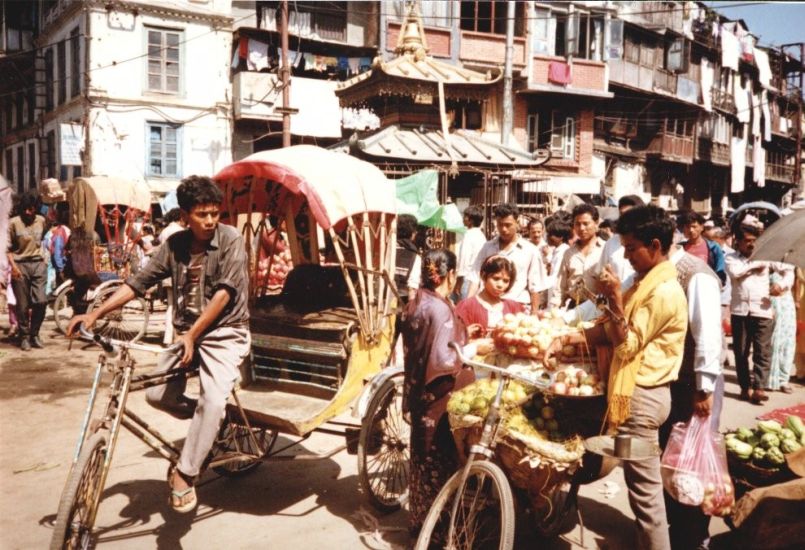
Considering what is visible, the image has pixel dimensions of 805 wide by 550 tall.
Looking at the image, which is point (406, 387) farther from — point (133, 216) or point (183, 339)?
point (133, 216)

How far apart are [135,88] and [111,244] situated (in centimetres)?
1136

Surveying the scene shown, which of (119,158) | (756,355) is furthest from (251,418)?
(119,158)

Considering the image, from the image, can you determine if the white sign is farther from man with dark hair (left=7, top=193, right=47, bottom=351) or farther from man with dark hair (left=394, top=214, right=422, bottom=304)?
man with dark hair (left=394, top=214, right=422, bottom=304)

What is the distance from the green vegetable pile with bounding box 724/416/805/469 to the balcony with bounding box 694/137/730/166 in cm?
2968

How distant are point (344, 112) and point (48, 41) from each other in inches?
430

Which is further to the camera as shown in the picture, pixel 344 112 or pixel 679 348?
pixel 344 112

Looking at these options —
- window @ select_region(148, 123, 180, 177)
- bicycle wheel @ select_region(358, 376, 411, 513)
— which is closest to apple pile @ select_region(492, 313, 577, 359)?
bicycle wheel @ select_region(358, 376, 411, 513)

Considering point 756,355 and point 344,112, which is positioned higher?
point 344,112

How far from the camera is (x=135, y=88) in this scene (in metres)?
20.9

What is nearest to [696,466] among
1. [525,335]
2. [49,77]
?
[525,335]

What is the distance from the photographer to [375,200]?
4.87 metres

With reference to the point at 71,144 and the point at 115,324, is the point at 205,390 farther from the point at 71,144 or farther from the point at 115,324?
the point at 71,144

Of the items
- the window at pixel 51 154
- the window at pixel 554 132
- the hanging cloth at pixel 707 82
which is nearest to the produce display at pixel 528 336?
the window at pixel 554 132

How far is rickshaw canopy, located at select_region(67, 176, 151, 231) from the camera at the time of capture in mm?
11750
